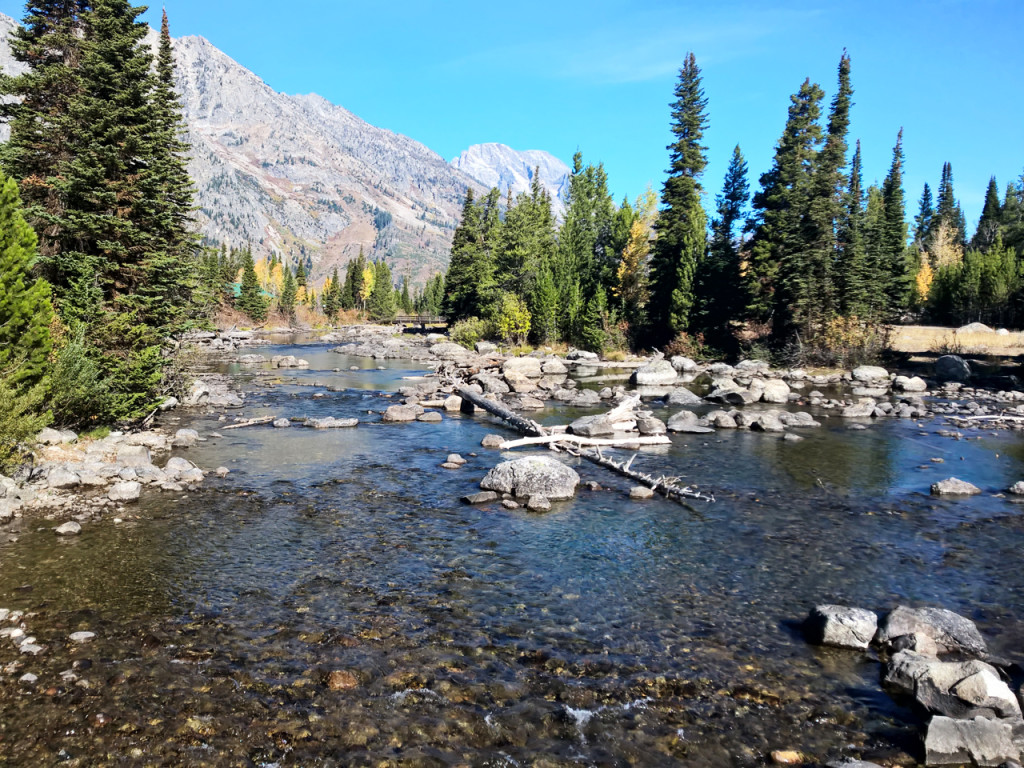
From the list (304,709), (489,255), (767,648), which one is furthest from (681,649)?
(489,255)

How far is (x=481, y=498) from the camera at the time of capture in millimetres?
16938

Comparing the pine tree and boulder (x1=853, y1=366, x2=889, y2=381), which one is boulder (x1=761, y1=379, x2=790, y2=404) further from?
the pine tree

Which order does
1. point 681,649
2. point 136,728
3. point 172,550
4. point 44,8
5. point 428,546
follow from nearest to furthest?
point 136,728, point 681,649, point 172,550, point 428,546, point 44,8

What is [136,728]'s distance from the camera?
293 inches

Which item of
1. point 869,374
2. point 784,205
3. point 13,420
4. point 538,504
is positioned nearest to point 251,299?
point 784,205

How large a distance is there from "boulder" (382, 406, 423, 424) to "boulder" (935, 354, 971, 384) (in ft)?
124

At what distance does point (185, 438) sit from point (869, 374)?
43.3 m

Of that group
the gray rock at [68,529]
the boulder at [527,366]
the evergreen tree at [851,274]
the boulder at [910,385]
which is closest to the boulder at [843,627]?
the gray rock at [68,529]

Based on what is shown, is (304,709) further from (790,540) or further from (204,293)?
(204,293)

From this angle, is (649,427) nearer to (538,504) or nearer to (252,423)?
(538,504)

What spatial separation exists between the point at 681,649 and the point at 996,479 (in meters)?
16.2

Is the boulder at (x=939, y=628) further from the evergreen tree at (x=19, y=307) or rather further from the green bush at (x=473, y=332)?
the green bush at (x=473, y=332)

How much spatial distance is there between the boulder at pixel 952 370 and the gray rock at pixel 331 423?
4090cm

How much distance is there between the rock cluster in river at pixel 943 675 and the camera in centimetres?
708
